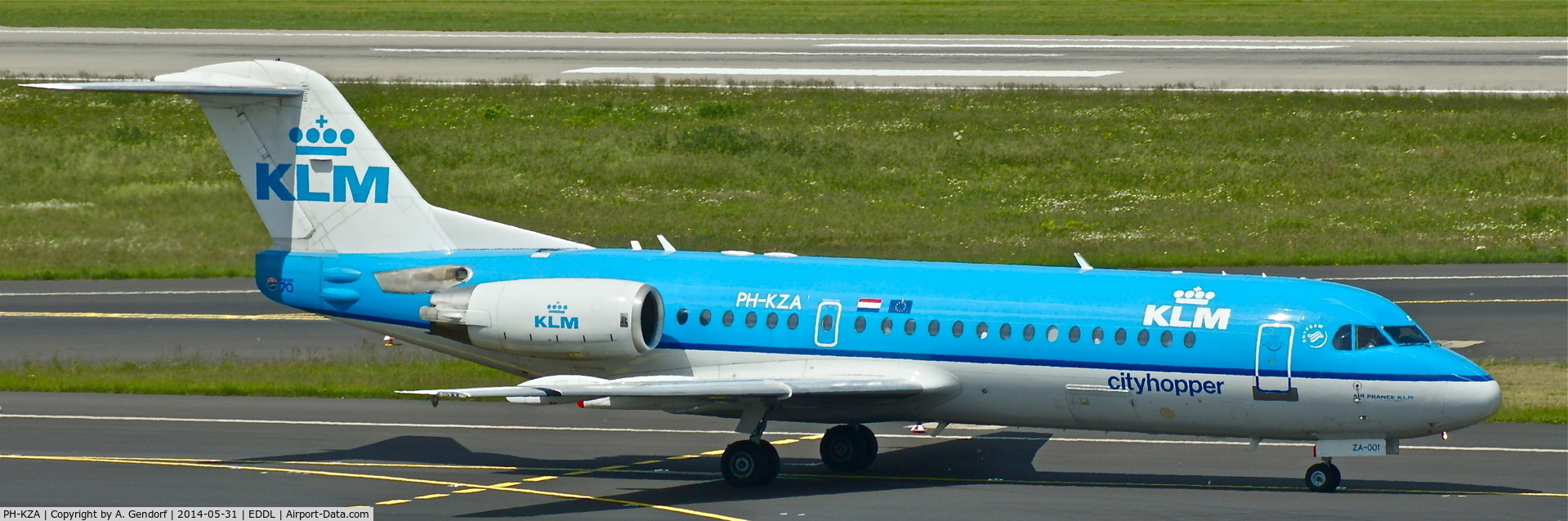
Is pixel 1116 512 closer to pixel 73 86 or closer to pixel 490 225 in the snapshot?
pixel 490 225

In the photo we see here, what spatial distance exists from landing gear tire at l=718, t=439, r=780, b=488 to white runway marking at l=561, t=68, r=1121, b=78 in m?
42.8

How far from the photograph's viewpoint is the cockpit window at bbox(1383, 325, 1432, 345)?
74.5 feet

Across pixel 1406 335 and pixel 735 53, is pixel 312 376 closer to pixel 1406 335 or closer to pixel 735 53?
pixel 1406 335

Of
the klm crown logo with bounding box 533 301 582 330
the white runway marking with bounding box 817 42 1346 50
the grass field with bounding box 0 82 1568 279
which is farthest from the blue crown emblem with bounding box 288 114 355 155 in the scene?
the white runway marking with bounding box 817 42 1346 50

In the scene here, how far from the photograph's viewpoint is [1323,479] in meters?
23.3

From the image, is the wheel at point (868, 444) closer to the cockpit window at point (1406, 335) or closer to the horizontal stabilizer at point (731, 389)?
the horizontal stabilizer at point (731, 389)

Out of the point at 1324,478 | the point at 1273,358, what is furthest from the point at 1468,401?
the point at 1273,358

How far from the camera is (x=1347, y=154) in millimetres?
57406

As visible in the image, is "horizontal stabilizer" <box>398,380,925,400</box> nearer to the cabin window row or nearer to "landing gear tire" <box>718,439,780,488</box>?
the cabin window row

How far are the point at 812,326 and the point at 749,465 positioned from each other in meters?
2.07

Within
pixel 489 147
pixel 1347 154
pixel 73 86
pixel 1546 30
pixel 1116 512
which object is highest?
pixel 1546 30

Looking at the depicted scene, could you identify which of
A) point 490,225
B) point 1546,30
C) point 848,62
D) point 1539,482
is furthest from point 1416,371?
point 1546,30

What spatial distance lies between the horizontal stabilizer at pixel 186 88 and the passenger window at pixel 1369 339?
15.4 metres

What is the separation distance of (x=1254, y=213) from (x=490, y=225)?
104ft
